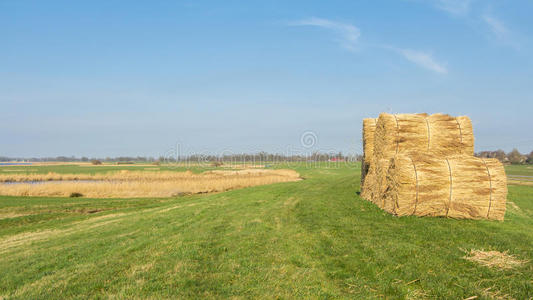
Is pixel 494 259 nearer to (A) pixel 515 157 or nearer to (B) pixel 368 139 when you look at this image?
(B) pixel 368 139

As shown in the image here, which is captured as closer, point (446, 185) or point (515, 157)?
point (446, 185)

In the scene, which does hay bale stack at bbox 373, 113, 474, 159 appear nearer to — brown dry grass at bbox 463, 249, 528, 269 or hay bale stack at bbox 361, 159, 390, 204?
hay bale stack at bbox 361, 159, 390, 204

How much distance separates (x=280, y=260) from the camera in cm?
625

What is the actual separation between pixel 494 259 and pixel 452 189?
460 cm

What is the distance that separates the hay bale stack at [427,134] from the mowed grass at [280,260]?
3324mm

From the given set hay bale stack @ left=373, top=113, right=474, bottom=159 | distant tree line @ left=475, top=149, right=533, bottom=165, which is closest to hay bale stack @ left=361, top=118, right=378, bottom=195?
hay bale stack @ left=373, top=113, right=474, bottom=159

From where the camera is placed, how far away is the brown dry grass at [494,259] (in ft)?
17.8

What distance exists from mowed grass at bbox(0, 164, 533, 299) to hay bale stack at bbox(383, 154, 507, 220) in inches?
18.1

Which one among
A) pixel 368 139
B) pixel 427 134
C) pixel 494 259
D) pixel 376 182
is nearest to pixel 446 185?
pixel 427 134

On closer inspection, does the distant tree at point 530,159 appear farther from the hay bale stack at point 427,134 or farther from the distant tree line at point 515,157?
the hay bale stack at point 427,134

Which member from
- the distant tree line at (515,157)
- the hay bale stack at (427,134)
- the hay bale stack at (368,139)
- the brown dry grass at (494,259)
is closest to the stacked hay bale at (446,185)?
the hay bale stack at (427,134)

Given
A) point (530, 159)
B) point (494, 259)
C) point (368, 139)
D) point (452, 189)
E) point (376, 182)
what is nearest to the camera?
point (494, 259)

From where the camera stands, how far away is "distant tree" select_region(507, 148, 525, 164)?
99500 millimetres

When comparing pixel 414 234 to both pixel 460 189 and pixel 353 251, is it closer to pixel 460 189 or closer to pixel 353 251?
pixel 353 251
